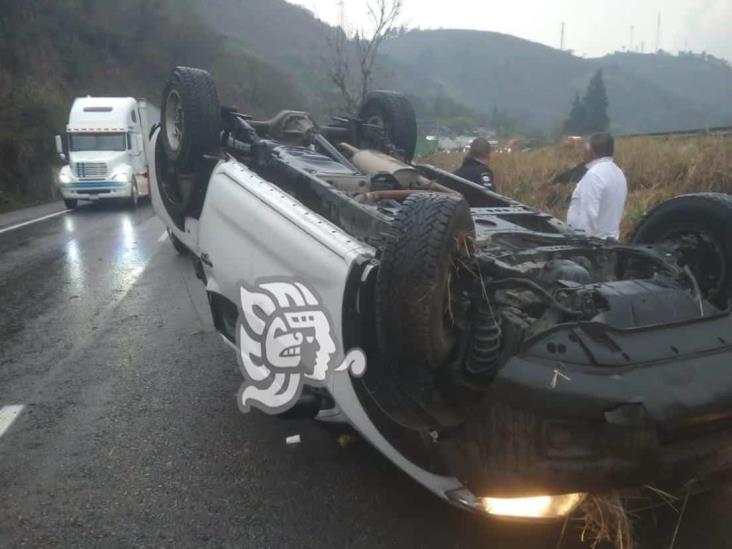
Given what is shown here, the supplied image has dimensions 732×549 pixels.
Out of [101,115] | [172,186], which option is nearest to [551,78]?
[101,115]

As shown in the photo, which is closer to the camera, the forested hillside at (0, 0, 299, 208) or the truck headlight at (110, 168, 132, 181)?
the truck headlight at (110, 168, 132, 181)

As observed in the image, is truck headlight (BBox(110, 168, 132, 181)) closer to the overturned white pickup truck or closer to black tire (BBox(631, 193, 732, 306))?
the overturned white pickup truck

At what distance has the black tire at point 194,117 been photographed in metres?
4.92

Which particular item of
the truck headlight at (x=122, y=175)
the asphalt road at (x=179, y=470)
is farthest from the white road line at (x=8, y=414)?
the truck headlight at (x=122, y=175)

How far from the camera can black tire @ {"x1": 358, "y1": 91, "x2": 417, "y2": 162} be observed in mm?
6355

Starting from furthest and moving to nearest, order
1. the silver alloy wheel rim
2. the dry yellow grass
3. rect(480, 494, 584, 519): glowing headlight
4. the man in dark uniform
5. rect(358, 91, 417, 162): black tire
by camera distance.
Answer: the dry yellow grass → rect(358, 91, 417, 162): black tire → the man in dark uniform → the silver alloy wheel rim → rect(480, 494, 584, 519): glowing headlight

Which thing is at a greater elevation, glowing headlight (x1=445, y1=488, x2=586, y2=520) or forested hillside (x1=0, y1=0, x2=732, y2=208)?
forested hillside (x1=0, y1=0, x2=732, y2=208)

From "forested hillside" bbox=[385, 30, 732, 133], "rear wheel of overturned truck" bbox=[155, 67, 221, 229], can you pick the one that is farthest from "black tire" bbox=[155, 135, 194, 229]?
"forested hillside" bbox=[385, 30, 732, 133]

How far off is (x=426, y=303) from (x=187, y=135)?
9.63 ft

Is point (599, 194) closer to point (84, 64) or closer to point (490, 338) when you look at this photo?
point (490, 338)

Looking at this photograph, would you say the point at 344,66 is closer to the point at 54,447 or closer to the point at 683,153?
the point at 683,153

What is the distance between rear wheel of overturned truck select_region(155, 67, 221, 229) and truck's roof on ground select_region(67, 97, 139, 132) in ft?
43.8

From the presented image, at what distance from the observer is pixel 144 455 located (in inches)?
141

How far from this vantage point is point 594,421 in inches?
95.3
